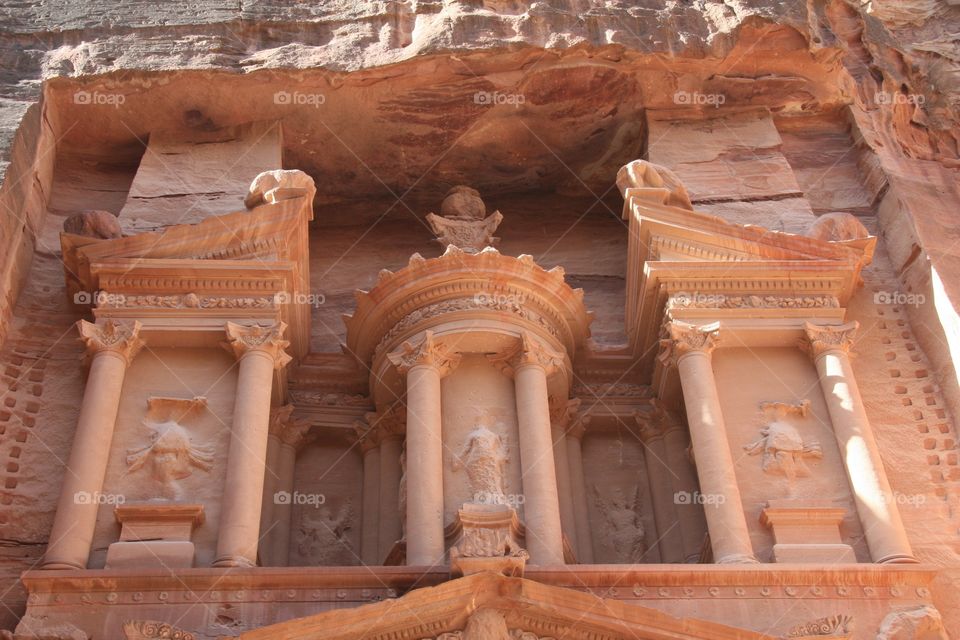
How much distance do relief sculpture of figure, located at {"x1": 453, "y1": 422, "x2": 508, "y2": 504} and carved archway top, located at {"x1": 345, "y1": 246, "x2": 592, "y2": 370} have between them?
1.17m

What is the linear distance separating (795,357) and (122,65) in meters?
7.80

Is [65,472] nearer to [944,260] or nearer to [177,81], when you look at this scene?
[177,81]

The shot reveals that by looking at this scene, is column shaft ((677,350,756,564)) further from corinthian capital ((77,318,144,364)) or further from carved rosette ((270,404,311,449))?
corinthian capital ((77,318,144,364))

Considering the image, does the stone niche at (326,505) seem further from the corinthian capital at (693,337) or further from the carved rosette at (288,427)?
the corinthian capital at (693,337)

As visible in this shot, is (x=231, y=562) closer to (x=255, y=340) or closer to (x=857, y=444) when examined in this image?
(x=255, y=340)

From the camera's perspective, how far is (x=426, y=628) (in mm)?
9781

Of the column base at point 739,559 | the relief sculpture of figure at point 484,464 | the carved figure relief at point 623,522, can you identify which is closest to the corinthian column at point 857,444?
the column base at point 739,559

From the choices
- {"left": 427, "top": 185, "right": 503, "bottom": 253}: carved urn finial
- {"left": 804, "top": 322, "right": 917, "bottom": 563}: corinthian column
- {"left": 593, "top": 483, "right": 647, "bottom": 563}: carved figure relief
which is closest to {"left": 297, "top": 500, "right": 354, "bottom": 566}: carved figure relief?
{"left": 593, "top": 483, "right": 647, "bottom": 563}: carved figure relief

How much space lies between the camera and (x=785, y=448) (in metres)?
11.8

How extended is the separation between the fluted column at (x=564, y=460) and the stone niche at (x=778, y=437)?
5.28 ft

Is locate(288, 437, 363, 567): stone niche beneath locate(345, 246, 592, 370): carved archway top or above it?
beneath

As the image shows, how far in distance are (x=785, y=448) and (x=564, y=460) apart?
228cm

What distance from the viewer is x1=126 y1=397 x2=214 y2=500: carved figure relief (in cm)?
1148

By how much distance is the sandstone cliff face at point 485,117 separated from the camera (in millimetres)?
14750
